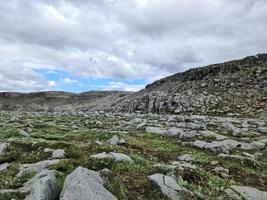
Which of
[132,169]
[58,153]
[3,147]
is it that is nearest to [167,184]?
[132,169]

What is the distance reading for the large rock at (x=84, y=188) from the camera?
799 cm

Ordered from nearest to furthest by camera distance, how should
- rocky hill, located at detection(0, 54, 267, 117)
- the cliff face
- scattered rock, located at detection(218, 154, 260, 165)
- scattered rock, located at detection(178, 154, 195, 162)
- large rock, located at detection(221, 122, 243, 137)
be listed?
1. scattered rock, located at detection(178, 154, 195, 162)
2. scattered rock, located at detection(218, 154, 260, 165)
3. large rock, located at detection(221, 122, 243, 137)
4. rocky hill, located at detection(0, 54, 267, 117)
5. the cliff face

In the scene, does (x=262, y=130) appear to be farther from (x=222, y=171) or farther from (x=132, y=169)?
(x=132, y=169)

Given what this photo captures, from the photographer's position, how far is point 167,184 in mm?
9578

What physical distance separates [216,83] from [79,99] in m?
41.2

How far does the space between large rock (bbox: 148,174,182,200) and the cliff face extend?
1076 inches

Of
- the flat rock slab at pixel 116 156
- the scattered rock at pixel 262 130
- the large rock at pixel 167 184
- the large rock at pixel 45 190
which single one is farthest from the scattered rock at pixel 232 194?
the scattered rock at pixel 262 130

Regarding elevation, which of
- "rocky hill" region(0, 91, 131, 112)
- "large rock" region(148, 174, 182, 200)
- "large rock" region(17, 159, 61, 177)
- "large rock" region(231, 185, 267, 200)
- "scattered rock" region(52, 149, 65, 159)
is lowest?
"large rock" region(231, 185, 267, 200)

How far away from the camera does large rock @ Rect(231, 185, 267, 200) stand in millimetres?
10317

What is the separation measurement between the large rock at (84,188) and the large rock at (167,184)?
1.28 metres

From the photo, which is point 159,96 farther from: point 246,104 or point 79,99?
point 79,99

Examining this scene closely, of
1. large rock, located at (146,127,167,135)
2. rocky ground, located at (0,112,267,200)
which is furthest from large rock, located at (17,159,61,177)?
large rock, located at (146,127,167,135)

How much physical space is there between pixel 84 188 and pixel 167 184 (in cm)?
216

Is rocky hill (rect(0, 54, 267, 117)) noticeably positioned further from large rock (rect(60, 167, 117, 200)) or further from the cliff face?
large rock (rect(60, 167, 117, 200))
